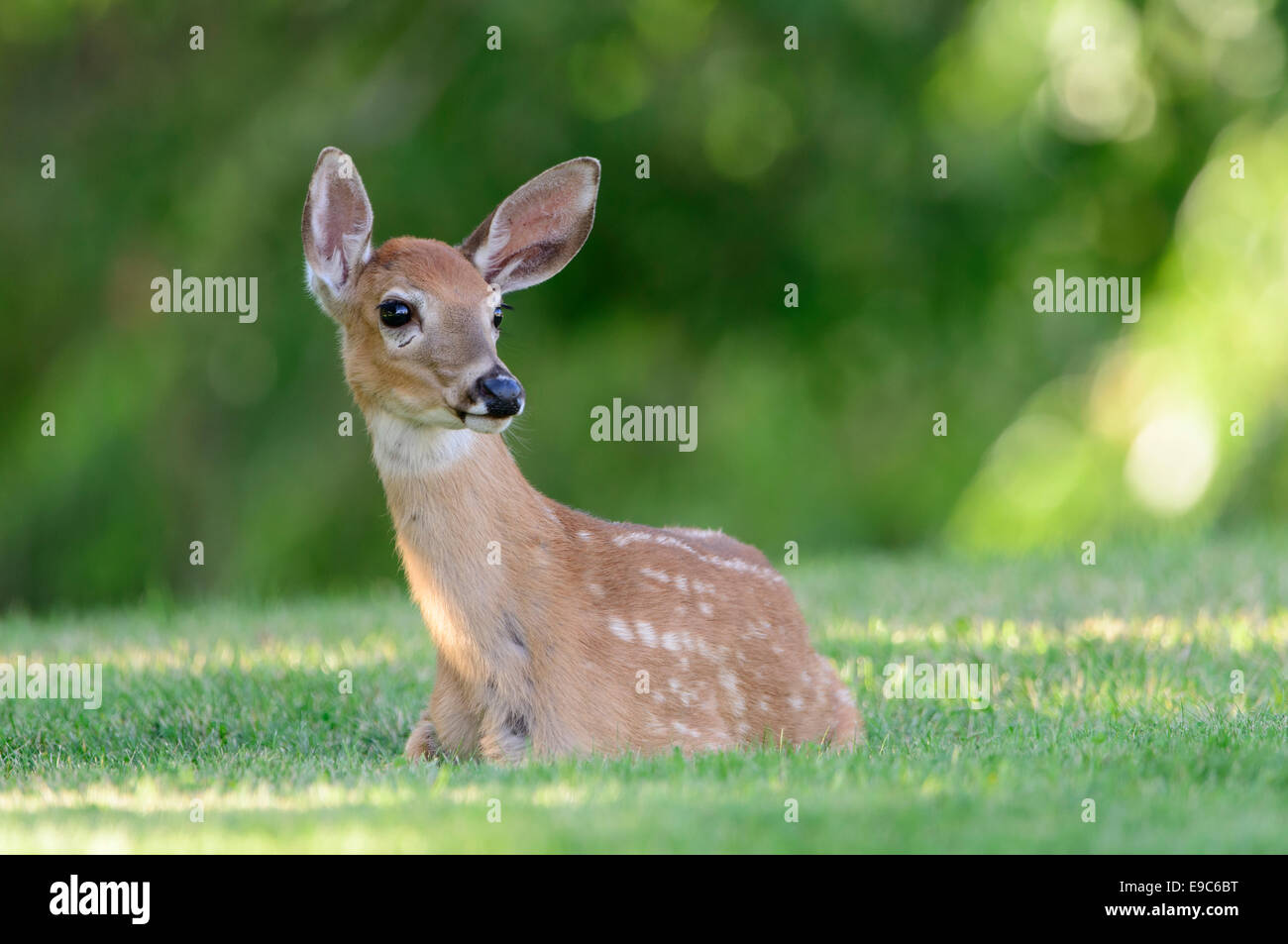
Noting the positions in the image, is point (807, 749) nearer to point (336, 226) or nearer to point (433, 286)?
point (433, 286)

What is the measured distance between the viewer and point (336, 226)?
20.3ft

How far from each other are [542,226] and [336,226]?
2.47 ft

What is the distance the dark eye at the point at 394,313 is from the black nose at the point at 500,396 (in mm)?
449

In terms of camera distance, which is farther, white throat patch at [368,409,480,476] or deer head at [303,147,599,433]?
white throat patch at [368,409,480,476]

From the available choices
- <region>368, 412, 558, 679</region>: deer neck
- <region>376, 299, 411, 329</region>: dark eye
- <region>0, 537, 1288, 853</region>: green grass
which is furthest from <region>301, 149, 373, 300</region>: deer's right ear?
<region>0, 537, 1288, 853</region>: green grass

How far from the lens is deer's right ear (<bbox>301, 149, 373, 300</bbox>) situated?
242 inches

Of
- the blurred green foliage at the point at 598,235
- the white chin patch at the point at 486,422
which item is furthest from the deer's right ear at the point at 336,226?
the blurred green foliage at the point at 598,235

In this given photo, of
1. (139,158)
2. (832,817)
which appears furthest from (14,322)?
(832,817)

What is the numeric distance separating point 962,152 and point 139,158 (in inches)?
298

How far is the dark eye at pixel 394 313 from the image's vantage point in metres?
5.85

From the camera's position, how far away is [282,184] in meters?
16.1

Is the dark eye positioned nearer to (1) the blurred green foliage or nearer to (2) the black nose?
(2) the black nose

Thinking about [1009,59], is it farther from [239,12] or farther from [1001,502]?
[239,12]

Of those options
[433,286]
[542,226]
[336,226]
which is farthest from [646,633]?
[336,226]
